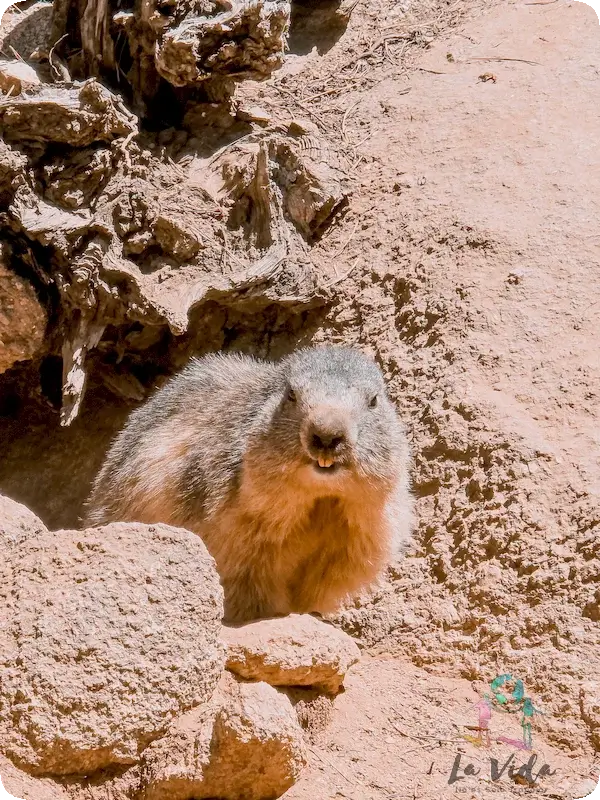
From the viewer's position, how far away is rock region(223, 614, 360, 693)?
421cm

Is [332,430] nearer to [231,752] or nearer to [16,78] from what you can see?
[231,752]

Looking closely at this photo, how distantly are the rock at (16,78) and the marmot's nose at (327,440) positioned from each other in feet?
11.6

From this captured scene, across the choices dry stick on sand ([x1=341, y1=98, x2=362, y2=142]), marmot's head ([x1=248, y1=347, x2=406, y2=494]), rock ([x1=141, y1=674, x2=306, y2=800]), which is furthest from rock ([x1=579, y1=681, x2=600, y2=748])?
dry stick on sand ([x1=341, y1=98, x2=362, y2=142])

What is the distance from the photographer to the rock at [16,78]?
6.36 metres

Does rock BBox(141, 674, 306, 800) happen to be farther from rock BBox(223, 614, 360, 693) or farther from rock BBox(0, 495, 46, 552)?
rock BBox(0, 495, 46, 552)

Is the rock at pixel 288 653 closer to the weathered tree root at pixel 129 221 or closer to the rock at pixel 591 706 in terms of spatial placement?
the rock at pixel 591 706

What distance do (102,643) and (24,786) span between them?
555mm

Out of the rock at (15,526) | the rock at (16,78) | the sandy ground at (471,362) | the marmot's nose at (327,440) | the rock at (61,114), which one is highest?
the rock at (16,78)

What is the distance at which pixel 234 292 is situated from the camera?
6.67 meters

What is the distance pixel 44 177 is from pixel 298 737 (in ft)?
14.0

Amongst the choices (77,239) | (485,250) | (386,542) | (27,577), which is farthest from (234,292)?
(27,577)

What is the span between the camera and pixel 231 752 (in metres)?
3.64

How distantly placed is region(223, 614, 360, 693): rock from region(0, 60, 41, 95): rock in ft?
13.3

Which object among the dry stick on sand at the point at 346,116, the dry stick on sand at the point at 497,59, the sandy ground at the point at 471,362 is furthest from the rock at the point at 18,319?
the dry stick on sand at the point at 497,59
